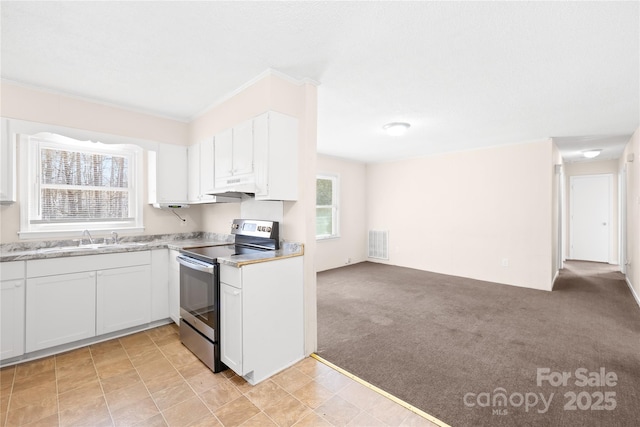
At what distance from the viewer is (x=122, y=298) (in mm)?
2824

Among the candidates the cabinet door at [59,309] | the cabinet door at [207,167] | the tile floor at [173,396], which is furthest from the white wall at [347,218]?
the cabinet door at [59,309]

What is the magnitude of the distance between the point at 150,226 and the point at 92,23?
2.27 metres

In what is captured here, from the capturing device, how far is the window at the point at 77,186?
2.82 meters

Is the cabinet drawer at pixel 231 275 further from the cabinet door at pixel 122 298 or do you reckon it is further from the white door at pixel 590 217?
the white door at pixel 590 217

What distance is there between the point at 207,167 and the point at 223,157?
394 mm

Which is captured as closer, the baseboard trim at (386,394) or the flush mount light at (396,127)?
the baseboard trim at (386,394)

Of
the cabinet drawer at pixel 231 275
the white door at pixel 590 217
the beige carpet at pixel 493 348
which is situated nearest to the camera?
the beige carpet at pixel 493 348

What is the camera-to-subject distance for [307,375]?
2.21m

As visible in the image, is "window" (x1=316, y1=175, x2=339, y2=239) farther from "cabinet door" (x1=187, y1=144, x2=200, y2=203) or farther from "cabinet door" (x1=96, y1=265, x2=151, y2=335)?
"cabinet door" (x1=96, y1=265, x2=151, y2=335)

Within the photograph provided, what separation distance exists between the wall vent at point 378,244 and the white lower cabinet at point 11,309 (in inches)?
227

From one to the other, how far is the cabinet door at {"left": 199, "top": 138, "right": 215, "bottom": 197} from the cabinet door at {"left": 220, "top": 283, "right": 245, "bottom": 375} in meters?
1.28

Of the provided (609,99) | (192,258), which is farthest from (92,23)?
(609,99)

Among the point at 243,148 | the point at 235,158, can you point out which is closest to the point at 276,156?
the point at 243,148

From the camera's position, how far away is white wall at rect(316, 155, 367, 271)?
5.90 m
